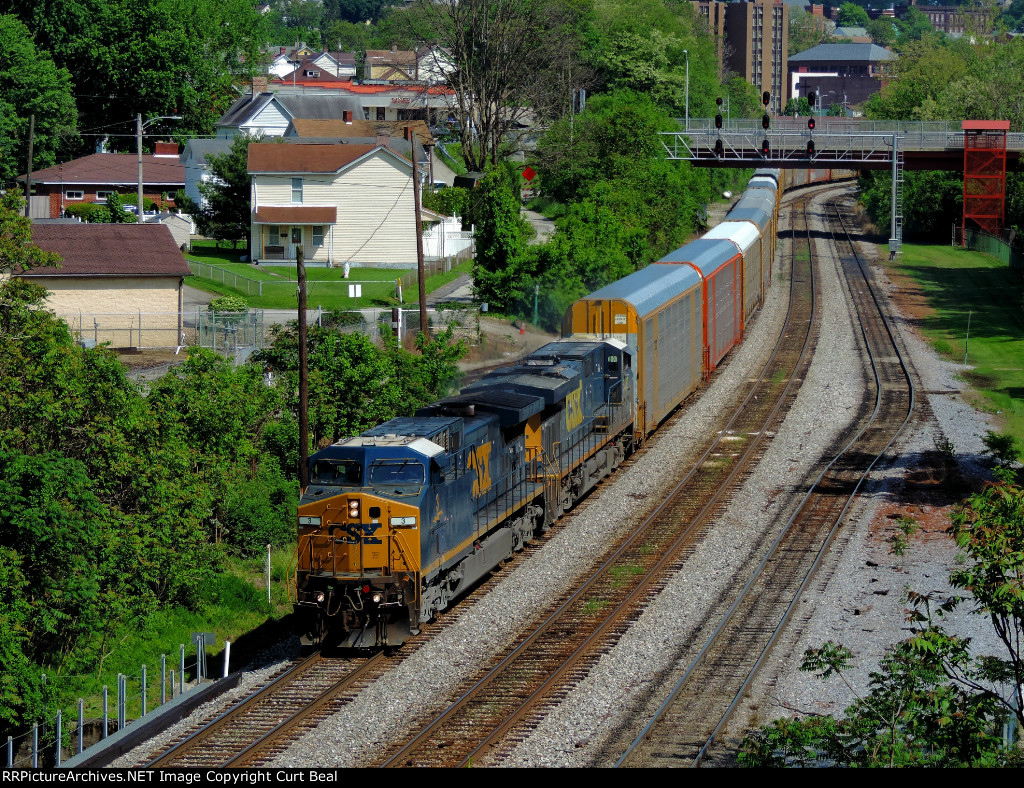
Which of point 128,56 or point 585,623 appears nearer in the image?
point 585,623

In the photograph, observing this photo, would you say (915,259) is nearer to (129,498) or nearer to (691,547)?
(691,547)

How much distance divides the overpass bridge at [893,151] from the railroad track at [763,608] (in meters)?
37.5

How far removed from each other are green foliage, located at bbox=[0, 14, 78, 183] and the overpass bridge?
1824 inches

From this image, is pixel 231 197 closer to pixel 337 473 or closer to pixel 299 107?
pixel 299 107

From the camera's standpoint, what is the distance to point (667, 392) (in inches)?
1379

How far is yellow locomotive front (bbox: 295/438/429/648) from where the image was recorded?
1911 cm

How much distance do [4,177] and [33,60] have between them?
447 inches

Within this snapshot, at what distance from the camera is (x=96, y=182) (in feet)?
292

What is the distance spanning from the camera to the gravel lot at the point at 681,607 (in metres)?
16.6

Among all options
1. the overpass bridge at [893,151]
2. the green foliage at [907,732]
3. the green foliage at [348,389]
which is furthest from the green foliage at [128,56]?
the green foliage at [907,732]

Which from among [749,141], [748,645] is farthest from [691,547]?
[749,141]

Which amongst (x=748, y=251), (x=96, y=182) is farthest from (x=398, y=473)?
(x=96, y=182)

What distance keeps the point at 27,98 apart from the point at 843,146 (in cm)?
6041

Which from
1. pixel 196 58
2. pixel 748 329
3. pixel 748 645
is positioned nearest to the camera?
pixel 748 645
